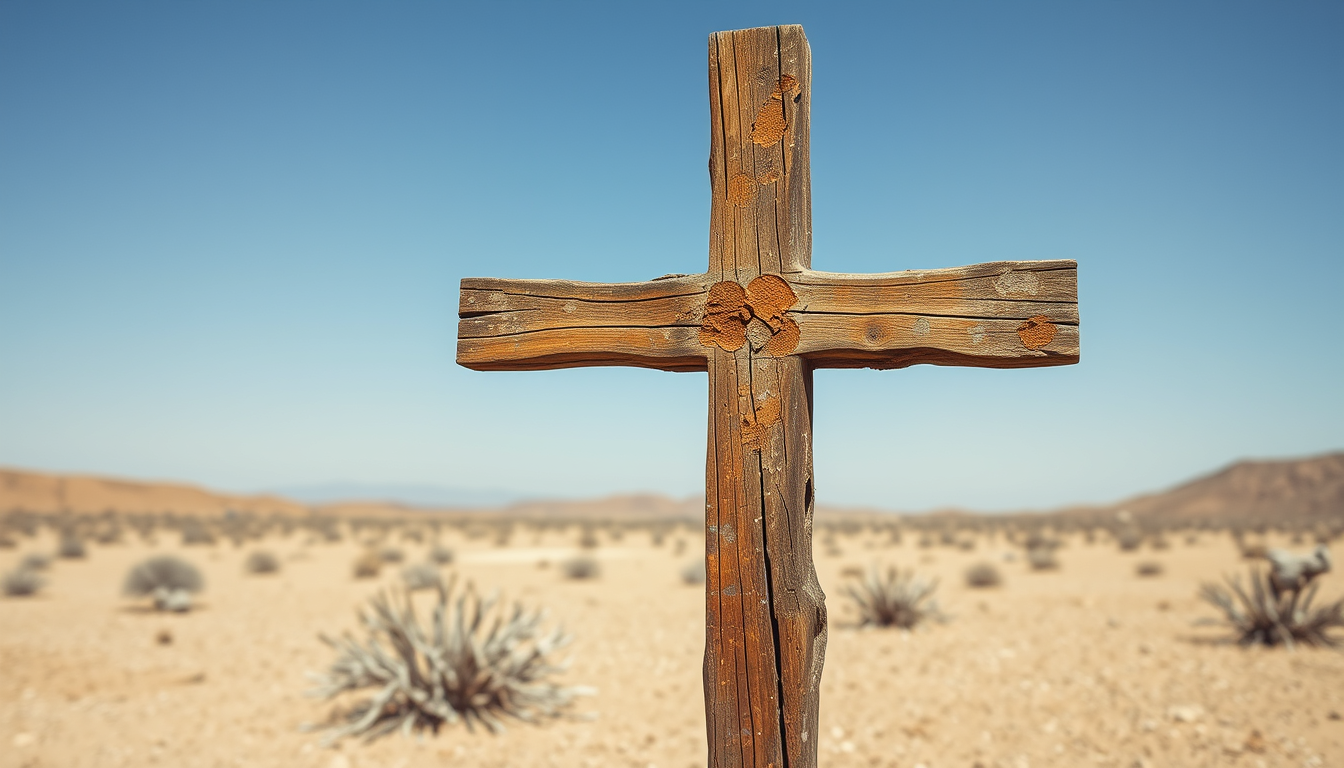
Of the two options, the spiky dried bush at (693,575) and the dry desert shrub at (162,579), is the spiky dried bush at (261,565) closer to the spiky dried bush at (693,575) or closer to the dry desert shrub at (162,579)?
the dry desert shrub at (162,579)

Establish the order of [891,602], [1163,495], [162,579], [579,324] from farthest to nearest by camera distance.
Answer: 1. [1163,495]
2. [162,579]
3. [891,602]
4. [579,324]

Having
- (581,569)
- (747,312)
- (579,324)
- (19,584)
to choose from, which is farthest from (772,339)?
(19,584)

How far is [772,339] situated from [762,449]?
0.93ft

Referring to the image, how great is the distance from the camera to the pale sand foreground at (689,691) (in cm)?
590

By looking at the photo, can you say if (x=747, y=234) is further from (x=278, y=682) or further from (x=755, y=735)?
(x=278, y=682)

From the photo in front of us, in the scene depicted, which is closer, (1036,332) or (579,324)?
(1036,332)

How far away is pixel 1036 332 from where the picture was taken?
1.91 metres

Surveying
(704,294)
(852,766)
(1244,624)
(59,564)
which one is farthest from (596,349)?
(59,564)

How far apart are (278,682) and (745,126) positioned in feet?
27.0

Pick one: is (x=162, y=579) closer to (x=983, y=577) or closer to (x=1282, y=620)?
Answer: (x=983, y=577)

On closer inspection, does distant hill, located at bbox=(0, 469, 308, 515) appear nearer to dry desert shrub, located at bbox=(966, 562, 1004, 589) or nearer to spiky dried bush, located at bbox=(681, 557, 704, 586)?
spiky dried bush, located at bbox=(681, 557, 704, 586)

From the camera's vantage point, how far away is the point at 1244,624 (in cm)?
940

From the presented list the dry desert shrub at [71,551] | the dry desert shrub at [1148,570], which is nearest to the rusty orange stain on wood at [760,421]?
the dry desert shrub at [1148,570]

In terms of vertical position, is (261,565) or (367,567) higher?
(367,567)
